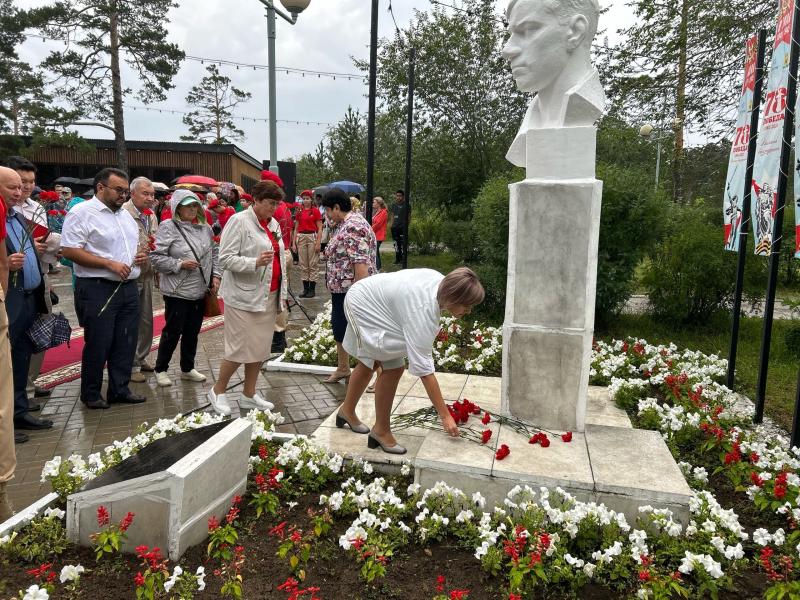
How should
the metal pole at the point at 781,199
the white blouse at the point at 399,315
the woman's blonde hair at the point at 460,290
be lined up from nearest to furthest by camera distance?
the woman's blonde hair at the point at 460,290 < the white blouse at the point at 399,315 < the metal pole at the point at 781,199

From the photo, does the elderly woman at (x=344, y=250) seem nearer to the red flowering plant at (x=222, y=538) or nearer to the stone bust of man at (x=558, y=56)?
the stone bust of man at (x=558, y=56)

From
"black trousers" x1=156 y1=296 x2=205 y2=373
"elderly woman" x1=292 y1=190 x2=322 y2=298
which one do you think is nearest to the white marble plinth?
"black trousers" x1=156 y1=296 x2=205 y2=373

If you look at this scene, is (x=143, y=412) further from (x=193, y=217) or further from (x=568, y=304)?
(x=568, y=304)

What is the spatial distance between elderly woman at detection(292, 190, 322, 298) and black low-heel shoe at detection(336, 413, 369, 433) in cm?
677

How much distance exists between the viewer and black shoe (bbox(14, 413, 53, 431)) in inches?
167

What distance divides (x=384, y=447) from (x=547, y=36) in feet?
9.11

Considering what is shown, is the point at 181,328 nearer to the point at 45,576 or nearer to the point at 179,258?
the point at 179,258

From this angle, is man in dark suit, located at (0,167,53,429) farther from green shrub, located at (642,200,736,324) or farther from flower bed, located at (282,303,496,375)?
green shrub, located at (642,200,736,324)

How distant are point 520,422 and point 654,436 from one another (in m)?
0.82

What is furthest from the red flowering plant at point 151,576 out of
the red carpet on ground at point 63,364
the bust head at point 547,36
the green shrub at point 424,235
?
the green shrub at point 424,235

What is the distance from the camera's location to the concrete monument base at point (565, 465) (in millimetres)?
2920

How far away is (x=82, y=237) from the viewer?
4.56 metres

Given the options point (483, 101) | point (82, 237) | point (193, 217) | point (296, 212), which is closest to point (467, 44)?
point (483, 101)

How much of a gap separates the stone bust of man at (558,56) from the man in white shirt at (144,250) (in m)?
3.48
